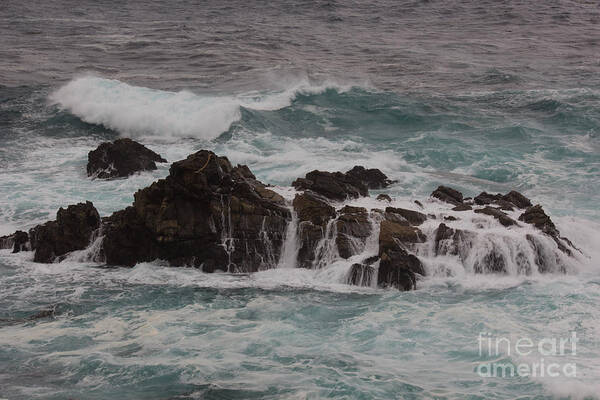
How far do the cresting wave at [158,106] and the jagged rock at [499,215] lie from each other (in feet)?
44.4

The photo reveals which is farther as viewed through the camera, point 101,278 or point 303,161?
point 303,161

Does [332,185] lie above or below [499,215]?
above

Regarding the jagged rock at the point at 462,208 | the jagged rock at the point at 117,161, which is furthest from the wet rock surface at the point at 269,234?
the jagged rock at the point at 117,161

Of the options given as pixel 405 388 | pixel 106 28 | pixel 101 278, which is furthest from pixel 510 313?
pixel 106 28

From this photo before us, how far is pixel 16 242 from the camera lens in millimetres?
15547

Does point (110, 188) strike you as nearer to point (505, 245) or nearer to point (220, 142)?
point (220, 142)

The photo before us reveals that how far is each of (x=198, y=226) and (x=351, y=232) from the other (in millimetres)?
3075

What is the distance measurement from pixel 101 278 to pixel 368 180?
28.6 ft

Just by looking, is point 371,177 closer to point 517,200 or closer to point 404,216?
point 517,200

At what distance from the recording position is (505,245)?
567 inches

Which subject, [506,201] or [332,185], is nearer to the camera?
[332,185]

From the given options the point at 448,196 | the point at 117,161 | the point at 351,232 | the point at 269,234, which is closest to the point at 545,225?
the point at 448,196

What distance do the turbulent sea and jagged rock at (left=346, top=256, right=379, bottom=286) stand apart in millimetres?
263

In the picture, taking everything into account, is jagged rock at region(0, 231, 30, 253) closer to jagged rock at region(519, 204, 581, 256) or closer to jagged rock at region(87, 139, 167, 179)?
jagged rock at region(87, 139, 167, 179)
